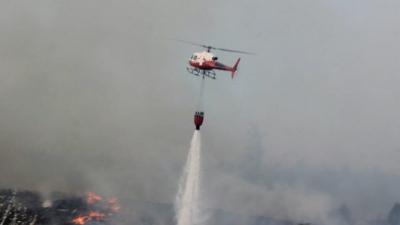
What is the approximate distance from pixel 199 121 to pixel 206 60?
22271mm

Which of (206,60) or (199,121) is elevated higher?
(206,60)

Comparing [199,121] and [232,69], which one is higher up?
[232,69]

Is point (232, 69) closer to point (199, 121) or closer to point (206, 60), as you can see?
point (206, 60)

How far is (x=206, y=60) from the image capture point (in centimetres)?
17625

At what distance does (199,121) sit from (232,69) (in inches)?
924

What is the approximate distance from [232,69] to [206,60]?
463 inches

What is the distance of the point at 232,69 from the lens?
598 feet

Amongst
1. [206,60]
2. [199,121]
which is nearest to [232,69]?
[206,60]

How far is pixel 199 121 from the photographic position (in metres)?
177
